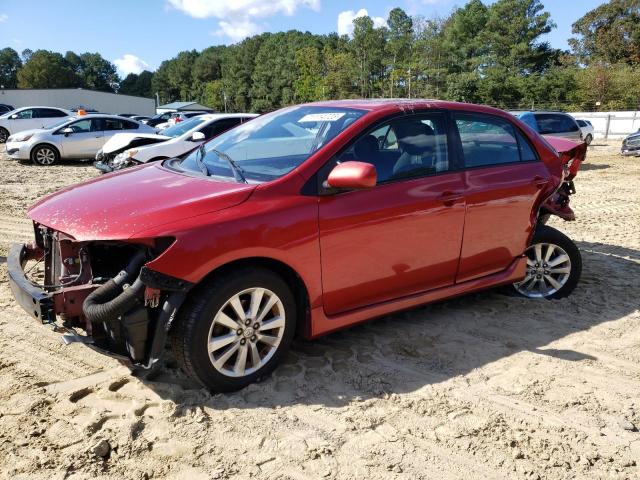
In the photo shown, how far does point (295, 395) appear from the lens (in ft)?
10.9

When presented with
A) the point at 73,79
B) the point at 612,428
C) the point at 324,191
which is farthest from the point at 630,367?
the point at 73,79

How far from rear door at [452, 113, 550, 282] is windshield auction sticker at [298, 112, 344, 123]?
3.16 ft

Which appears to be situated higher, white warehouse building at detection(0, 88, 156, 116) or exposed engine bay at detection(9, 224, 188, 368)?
white warehouse building at detection(0, 88, 156, 116)

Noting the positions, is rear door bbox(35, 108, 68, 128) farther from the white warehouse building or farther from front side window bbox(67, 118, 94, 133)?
the white warehouse building

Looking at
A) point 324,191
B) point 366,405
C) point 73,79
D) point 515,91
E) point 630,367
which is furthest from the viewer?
point 73,79

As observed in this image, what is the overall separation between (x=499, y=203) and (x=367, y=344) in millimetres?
1526

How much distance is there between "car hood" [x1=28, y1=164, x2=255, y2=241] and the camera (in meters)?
3.03

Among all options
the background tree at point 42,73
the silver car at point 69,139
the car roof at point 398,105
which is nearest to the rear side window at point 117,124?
the silver car at point 69,139

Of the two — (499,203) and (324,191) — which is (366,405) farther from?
(499,203)

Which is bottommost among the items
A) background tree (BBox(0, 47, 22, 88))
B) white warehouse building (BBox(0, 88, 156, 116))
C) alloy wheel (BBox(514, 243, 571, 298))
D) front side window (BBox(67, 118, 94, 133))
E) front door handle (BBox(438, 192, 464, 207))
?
alloy wheel (BBox(514, 243, 571, 298))

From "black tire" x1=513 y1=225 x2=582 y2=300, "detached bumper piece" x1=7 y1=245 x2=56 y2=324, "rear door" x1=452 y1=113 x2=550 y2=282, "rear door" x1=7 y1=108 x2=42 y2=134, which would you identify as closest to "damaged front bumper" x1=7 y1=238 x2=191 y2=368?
"detached bumper piece" x1=7 y1=245 x2=56 y2=324

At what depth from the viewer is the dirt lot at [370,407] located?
2.72 m

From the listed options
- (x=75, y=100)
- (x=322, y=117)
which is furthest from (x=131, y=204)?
(x=75, y=100)

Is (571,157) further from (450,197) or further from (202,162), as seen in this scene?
(202,162)
